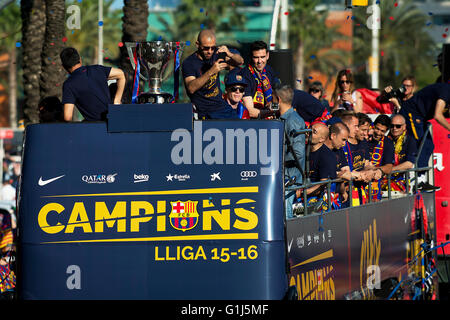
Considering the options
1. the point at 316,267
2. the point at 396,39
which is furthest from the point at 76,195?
the point at 396,39

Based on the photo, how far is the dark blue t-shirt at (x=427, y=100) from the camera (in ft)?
37.6

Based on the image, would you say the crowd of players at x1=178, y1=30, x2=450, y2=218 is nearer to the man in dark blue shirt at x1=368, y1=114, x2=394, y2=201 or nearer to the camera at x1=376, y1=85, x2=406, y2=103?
the man in dark blue shirt at x1=368, y1=114, x2=394, y2=201

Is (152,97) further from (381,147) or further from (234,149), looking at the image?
(381,147)

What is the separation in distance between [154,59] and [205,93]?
105 cm

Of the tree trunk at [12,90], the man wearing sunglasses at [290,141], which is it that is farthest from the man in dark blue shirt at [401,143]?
the tree trunk at [12,90]

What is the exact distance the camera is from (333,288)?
7480 mm

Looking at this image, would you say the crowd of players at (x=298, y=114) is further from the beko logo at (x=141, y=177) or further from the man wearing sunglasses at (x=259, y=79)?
the beko logo at (x=141, y=177)

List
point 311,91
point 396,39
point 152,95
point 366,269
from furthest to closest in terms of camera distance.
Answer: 1. point 396,39
2. point 311,91
3. point 366,269
4. point 152,95

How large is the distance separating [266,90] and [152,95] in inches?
102

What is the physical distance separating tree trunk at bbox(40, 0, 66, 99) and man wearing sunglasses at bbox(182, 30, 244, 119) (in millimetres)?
8004

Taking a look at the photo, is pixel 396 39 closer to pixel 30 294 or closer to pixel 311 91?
pixel 311 91

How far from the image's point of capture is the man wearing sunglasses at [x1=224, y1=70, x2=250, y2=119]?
810cm

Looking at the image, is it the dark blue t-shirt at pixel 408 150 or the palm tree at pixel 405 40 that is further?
the palm tree at pixel 405 40
